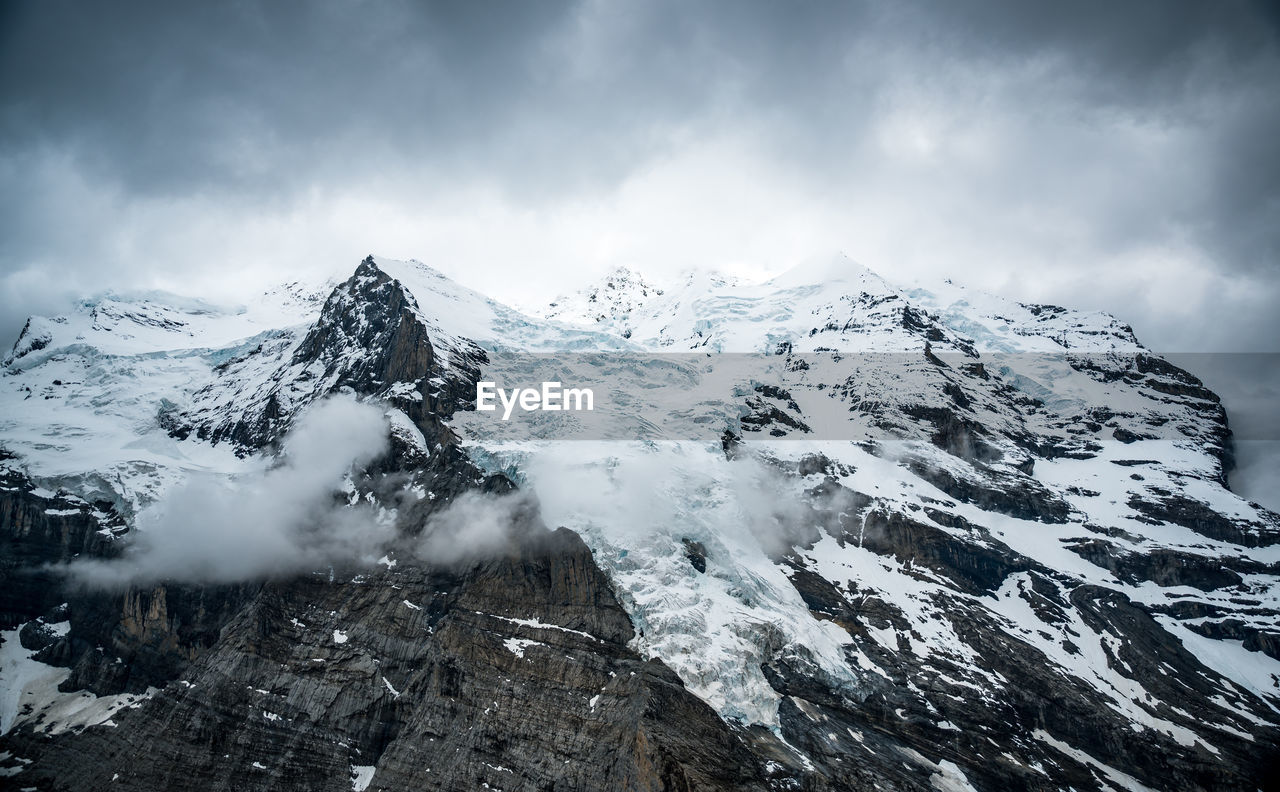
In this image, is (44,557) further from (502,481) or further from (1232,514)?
(1232,514)

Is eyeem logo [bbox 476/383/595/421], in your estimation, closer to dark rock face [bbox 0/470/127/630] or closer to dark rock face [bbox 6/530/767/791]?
dark rock face [bbox 6/530/767/791]

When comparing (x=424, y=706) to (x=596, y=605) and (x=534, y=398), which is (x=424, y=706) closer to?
(x=596, y=605)

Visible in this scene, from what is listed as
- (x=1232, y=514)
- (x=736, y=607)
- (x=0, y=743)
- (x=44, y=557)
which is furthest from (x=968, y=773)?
(x=44, y=557)

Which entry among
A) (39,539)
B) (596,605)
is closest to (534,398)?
(596,605)

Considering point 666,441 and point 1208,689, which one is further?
point 666,441

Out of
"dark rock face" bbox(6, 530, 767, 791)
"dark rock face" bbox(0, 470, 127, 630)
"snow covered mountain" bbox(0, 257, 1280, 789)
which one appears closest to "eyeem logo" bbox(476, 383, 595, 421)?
"snow covered mountain" bbox(0, 257, 1280, 789)

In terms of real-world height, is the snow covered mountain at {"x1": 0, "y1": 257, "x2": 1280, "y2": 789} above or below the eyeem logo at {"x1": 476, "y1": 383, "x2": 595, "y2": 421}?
below

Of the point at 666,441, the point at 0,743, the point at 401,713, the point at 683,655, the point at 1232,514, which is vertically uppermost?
the point at 666,441
